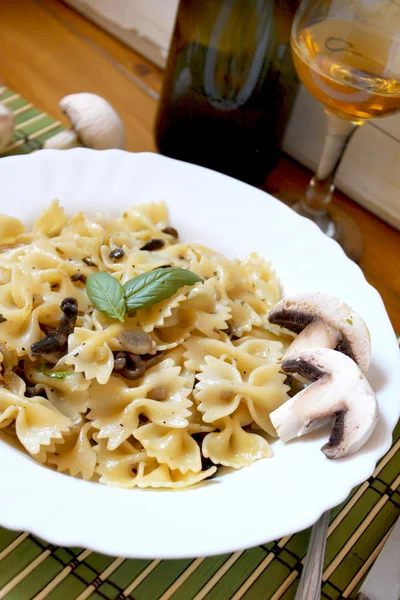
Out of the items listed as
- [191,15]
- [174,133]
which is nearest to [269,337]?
[174,133]

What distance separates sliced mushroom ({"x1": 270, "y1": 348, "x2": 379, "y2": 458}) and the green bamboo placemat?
37cm

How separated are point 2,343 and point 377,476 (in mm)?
1368

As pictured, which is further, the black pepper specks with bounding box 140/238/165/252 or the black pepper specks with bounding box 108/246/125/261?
the black pepper specks with bounding box 140/238/165/252

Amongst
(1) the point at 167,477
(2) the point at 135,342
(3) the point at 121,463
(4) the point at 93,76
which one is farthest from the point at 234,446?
(4) the point at 93,76

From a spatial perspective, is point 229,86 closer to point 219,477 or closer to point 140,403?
point 140,403

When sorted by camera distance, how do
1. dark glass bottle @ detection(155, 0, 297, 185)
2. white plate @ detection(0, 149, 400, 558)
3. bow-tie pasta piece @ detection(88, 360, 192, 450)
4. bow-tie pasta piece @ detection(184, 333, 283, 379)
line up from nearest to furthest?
1. white plate @ detection(0, 149, 400, 558)
2. bow-tie pasta piece @ detection(88, 360, 192, 450)
3. bow-tie pasta piece @ detection(184, 333, 283, 379)
4. dark glass bottle @ detection(155, 0, 297, 185)

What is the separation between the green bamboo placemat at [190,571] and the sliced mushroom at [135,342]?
2.07ft

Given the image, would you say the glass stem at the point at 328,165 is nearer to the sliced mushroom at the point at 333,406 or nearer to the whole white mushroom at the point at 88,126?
the whole white mushroom at the point at 88,126

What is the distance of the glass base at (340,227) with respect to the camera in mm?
3143

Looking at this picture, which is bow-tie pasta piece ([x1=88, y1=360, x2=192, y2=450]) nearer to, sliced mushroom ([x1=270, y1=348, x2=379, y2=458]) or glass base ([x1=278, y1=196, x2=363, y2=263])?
sliced mushroom ([x1=270, y1=348, x2=379, y2=458])

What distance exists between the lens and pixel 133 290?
2.03 m

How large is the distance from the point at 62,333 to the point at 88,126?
4.48ft

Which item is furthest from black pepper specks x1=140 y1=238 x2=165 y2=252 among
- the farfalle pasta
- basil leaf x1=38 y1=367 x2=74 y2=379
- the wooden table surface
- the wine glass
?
the wooden table surface

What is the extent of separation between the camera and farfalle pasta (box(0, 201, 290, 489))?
1.85m
